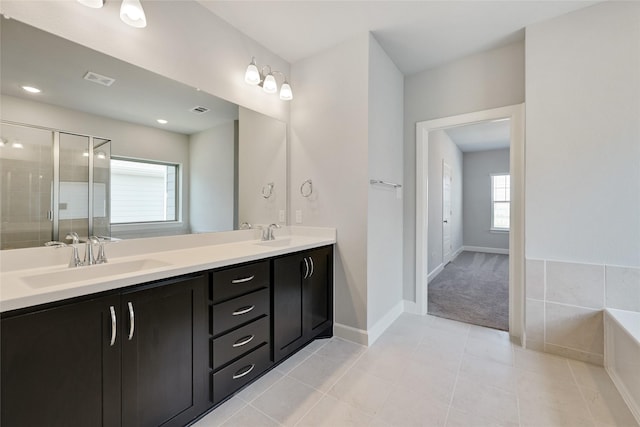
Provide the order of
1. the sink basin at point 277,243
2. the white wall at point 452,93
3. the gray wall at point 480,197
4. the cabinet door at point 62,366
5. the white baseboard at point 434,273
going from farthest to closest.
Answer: the gray wall at point 480,197 → the white baseboard at point 434,273 → the white wall at point 452,93 → the sink basin at point 277,243 → the cabinet door at point 62,366

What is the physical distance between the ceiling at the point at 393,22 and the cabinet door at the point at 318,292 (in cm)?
180

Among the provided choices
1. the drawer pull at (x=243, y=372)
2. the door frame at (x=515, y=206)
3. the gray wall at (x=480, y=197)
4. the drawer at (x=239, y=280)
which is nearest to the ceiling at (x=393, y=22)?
the door frame at (x=515, y=206)

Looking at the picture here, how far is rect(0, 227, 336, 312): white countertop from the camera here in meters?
0.96

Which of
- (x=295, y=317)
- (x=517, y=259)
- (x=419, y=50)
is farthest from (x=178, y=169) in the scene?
(x=517, y=259)

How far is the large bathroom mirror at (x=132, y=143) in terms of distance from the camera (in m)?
1.24

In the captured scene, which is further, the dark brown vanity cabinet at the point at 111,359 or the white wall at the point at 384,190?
the white wall at the point at 384,190

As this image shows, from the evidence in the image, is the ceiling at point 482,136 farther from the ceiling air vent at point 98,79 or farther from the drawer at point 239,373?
the ceiling air vent at point 98,79

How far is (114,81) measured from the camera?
A: 155 cm

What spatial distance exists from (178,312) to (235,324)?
360 mm

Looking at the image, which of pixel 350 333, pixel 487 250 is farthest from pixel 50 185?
pixel 487 250

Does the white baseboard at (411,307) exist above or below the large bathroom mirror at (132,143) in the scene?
below

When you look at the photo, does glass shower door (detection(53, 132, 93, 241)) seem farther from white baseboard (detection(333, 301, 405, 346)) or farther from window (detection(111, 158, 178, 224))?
white baseboard (detection(333, 301, 405, 346))

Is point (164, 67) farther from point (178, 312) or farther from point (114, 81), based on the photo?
point (178, 312)

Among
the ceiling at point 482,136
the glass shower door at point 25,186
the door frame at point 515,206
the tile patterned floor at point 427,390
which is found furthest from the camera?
the ceiling at point 482,136
